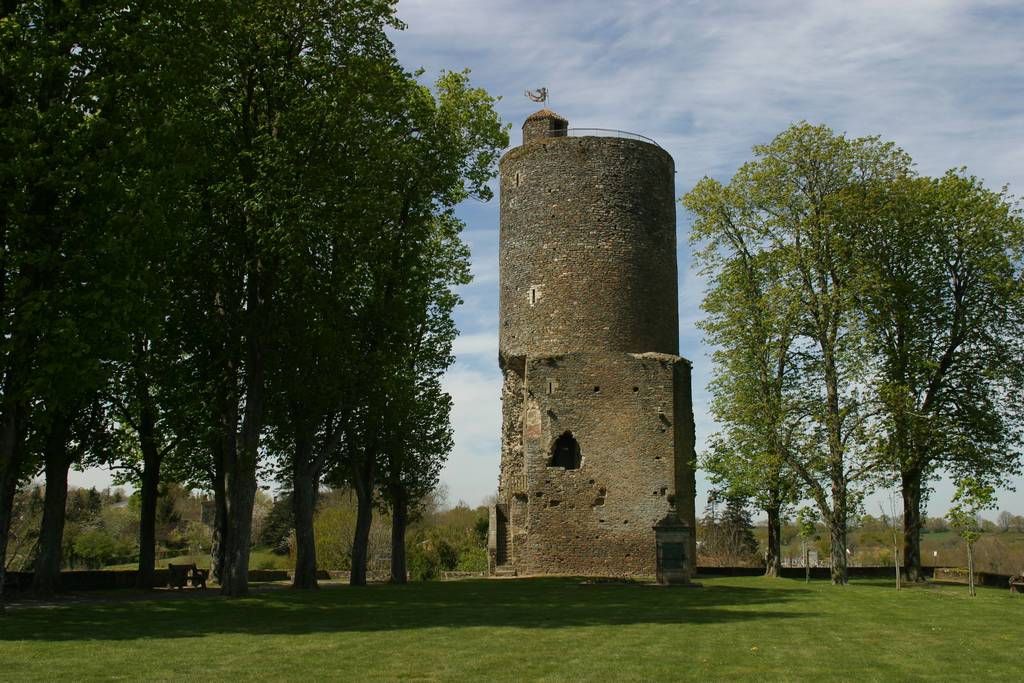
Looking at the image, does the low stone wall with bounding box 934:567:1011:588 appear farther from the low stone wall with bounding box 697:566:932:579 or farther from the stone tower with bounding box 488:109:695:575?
the stone tower with bounding box 488:109:695:575

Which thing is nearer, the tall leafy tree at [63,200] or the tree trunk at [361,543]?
the tall leafy tree at [63,200]

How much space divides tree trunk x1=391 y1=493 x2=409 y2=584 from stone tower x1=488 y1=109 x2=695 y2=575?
4.01 metres

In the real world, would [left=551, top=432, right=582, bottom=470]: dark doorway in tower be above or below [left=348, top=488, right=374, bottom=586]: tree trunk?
above

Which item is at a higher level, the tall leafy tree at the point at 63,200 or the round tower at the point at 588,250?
the round tower at the point at 588,250

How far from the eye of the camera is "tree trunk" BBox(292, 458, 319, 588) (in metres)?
23.9

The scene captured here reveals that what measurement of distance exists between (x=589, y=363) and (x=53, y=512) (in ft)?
56.9

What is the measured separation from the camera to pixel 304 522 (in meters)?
24.5

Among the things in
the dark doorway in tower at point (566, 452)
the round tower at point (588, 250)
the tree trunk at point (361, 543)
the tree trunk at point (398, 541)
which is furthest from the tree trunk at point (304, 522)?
the round tower at point (588, 250)

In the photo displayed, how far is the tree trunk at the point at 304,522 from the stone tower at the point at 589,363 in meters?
10.5

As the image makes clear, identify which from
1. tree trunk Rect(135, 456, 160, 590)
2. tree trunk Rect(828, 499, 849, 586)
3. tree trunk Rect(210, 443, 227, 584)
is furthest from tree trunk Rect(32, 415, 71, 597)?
tree trunk Rect(828, 499, 849, 586)

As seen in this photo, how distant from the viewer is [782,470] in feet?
96.0

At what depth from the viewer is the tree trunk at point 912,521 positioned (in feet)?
97.1

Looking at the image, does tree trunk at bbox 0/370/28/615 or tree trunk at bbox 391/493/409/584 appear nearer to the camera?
tree trunk at bbox 0/370/28/615

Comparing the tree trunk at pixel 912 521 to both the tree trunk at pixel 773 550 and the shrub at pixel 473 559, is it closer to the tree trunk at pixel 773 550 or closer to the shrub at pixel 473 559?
the tree trunk at pixel 773 550
